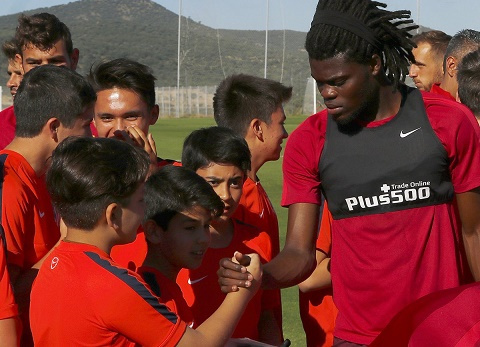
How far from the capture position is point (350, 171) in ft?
12.9

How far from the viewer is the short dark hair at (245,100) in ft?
18.6

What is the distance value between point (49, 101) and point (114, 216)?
3.30ft

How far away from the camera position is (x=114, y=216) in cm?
331

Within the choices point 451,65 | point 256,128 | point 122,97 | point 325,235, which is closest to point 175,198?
point 325,235

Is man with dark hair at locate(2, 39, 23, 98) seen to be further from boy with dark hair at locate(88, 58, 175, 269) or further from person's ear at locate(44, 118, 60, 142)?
person's ear at locate(44, 118, 60, 142)

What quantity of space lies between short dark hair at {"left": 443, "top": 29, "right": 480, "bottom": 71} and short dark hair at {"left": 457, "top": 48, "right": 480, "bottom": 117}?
1.56 m

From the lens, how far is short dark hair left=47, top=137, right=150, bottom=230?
3.30 m

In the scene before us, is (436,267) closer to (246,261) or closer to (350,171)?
(350,171)

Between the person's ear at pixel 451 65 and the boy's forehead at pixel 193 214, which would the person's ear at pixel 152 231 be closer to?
the boy's forehead at pixel 193 214

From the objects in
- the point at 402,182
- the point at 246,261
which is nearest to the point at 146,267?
the point at 246,261

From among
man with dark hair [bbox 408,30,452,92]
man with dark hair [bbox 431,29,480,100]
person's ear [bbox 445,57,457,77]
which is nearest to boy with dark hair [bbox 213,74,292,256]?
man with dark hair [bbox 431,29,480,100]

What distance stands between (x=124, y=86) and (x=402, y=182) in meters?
1.95

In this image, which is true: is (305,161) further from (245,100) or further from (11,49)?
(11,49)

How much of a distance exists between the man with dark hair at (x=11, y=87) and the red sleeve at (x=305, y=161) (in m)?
2.15
